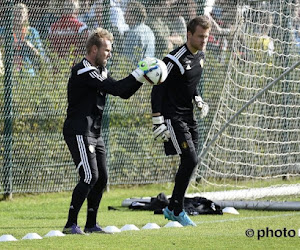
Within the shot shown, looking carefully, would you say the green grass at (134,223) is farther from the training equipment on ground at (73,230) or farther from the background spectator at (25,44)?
the background spectator at (25,44)

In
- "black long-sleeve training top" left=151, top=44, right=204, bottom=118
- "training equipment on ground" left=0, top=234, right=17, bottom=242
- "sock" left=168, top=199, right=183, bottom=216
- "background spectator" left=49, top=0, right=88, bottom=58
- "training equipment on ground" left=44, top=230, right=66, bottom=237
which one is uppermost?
"background spectator" left=49, top=0, right=88, bottom=58

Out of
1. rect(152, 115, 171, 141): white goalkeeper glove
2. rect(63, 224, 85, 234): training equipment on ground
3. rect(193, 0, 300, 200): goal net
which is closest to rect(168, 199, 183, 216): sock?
rect(152, 115, 171, 141): white goalkeeper glove

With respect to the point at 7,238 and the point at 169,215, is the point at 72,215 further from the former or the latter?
the point at 169,215

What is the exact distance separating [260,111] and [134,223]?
3872 mm

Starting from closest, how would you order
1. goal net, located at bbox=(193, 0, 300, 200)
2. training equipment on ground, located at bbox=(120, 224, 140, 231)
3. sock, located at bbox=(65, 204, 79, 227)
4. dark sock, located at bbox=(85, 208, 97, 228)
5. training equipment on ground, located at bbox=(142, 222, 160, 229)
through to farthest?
sock, located at bbox=(65, 204, 79, 227) → dark sock, located at bbox=(85, 208, 97, 228) → training equipment on ground, located at bbox=(120, 224, 140, 231) → training equipment on ground, located at bbox=(142, 222, 160, 229) → goal net, located at bbox=(193, 0, 300, 200)

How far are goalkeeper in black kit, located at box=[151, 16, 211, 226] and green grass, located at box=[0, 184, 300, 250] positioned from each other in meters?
0.44

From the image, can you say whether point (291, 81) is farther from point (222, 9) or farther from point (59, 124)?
point (59, 124)

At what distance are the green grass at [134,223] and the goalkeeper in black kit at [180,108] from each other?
44 centimetres

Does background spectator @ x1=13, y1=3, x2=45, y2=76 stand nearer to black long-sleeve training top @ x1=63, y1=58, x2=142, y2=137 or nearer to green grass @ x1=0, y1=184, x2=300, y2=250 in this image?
green grass @ x1=0, y1=184, x2=300, y2=250

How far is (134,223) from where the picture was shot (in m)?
9.69

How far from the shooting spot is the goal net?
12352mm

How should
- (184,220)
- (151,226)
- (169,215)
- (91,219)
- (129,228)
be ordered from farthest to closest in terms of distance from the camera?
(169,215)
(184,220)
(151,226)
(129,228)
(91,219)

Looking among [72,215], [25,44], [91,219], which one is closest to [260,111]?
[25,44]

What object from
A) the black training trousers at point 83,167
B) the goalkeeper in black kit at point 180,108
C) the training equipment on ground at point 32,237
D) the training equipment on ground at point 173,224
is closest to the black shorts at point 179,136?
the goalkeeper in black kit at point 180,108
